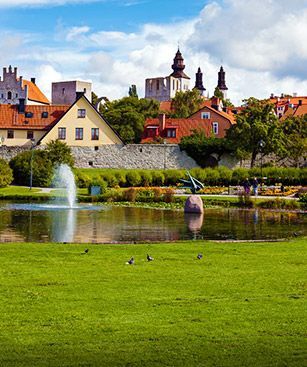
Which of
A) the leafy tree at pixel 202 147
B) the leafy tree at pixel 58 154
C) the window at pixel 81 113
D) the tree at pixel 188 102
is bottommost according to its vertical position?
the leafy tree at pixel 58 154

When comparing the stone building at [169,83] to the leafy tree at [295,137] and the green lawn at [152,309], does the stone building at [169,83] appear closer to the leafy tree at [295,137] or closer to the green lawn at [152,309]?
the leafy tree at [295,137]

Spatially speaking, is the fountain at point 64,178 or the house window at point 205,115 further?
the house window at point 205,115

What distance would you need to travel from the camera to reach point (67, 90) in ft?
378

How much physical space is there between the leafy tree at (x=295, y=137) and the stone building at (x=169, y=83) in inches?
4013

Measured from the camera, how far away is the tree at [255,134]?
59.3 m

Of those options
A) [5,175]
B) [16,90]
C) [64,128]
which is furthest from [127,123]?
[16,90]

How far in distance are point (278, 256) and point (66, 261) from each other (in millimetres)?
4795

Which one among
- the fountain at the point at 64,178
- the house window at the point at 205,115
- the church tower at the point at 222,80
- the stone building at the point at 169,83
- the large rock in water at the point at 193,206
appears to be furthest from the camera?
the church tower at the point at 222,80

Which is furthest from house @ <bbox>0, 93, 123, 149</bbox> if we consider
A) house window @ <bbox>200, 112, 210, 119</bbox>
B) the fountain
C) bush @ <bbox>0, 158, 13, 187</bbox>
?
bush @ <bbox>0, 158, 13, 187</bbox>

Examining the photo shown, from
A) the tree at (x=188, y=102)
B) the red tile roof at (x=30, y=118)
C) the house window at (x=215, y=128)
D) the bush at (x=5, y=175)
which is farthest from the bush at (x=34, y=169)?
the tree at (x=188, y=102)

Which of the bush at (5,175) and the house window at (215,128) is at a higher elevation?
the house window at (215,128)

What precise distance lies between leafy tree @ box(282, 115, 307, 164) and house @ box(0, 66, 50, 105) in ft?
159

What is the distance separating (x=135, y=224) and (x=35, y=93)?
86826mm

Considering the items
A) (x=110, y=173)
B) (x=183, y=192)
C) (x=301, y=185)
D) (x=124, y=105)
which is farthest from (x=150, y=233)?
(x=124, y=105)
